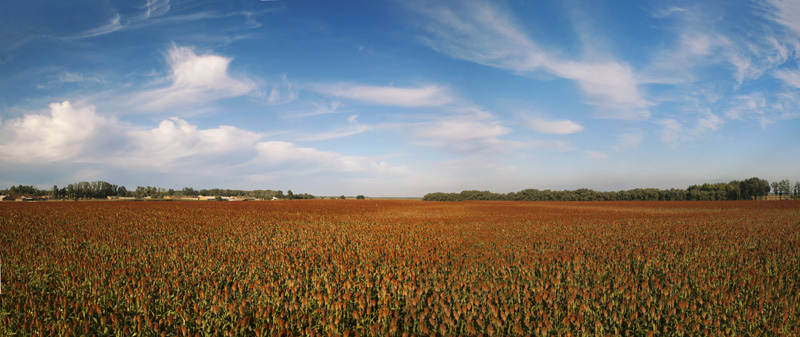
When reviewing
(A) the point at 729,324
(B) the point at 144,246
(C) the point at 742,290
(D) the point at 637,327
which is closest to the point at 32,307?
(B) the point at 144,246

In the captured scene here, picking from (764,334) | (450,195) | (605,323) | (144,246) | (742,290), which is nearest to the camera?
(764,334)

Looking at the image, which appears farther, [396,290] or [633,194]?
[633,194]

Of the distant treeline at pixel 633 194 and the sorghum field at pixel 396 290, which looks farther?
the distant treeline at pixel 633 194

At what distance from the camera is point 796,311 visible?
525 cm

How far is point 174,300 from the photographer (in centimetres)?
555

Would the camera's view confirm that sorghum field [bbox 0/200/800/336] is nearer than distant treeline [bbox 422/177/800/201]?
Yes

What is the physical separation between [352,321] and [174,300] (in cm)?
304

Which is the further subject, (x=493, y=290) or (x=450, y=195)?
(x=450, y=195)

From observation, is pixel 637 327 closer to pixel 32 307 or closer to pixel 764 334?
pixel 764 334

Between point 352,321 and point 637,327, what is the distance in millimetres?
4123

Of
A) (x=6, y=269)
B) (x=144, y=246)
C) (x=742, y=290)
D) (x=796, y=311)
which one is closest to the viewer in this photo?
(x=796, y=311)

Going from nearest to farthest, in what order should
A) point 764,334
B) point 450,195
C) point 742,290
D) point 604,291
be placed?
point 764,334
point 604,291
point 742,290
point 450,195

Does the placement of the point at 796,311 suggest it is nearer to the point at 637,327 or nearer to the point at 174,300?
the point at 637,327

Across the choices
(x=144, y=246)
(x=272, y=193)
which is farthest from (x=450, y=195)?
(x=144, y=246)
